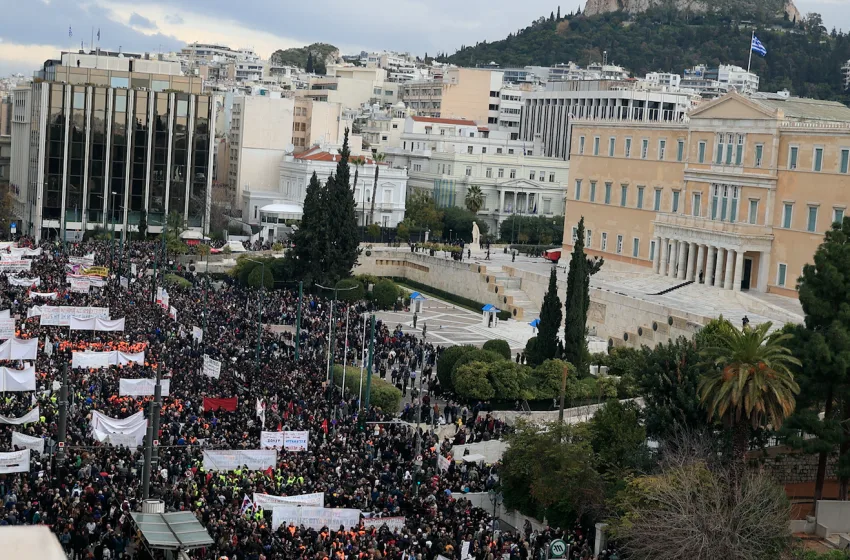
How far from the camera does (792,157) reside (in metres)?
60.2

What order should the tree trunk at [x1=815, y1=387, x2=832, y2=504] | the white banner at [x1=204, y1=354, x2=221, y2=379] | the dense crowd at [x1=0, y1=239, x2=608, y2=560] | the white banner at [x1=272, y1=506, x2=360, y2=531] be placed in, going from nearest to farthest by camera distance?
the dense crowd at [x1=0, y1=239, x2=608, y2=560]
the white banner at [x1=272, y1=506, x2=360, y2=531]
the tree trunk at [x1=815, y1=387, x2=832, y2=504]
the white banner at [x1=204, y1=354, x2=221, y2=379]

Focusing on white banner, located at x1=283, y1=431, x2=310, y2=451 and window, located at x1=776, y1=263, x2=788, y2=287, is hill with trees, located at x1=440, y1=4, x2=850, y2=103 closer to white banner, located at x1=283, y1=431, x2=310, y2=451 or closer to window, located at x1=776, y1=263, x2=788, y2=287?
window, located at x1=776, y1=263, x2=788, y2=287

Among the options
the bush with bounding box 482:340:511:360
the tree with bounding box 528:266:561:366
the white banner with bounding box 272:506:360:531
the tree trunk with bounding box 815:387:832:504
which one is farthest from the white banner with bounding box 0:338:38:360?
the tree trunk with bounding box 815:387:832:504

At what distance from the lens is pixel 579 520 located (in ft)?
100.0

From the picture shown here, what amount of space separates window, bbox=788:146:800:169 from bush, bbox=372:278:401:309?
21.0 m

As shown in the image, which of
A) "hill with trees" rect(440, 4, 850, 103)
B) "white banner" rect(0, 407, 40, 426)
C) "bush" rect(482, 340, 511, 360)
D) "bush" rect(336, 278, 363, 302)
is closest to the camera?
"white banner" rect(0, 407, 40, 426)

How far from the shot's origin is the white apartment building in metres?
105

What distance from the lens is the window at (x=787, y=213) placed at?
197ft

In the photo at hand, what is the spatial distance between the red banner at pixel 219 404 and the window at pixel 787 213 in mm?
34045

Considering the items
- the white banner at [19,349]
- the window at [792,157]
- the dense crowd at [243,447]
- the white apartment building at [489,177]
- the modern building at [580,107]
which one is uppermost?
the modern building at [580,107]

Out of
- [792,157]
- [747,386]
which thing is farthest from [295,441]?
[792,157]

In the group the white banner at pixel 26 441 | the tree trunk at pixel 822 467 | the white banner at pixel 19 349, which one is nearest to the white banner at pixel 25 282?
the white banner at pixel 19 349

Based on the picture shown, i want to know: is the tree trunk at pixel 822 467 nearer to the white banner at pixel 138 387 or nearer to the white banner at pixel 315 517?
the white banner at pixel 315 517

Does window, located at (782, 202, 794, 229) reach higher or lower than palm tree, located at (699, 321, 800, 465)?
higher
